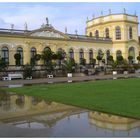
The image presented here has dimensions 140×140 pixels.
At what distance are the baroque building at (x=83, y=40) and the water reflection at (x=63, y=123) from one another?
2870 centimetres

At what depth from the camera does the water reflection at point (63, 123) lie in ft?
23.3

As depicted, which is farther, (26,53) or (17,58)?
(26,53)

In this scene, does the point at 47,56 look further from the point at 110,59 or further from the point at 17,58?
the point at 110,59

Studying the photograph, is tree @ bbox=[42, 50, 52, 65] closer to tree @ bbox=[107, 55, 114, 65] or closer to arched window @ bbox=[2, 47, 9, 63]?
arched window @ bbox=[2, 47, 9, 63]

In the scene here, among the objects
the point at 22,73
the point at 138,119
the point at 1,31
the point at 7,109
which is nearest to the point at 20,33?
the point at 1,31

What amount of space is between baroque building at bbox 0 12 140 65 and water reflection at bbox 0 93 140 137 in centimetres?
2870

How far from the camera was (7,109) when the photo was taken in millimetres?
10789

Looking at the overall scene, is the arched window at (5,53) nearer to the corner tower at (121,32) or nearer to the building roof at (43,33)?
the building roof at (43,33)

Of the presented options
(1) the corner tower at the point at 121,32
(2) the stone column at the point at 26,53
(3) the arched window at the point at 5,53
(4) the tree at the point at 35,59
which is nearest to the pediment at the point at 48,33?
(2) the stone column at the point at 26,53

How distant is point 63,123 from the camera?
8.22 meters

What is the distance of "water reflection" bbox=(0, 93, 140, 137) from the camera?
7.09 meters

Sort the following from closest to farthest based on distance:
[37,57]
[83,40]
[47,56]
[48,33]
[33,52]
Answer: [47,56], [37,57], [33,52], [48,33], [83,40]

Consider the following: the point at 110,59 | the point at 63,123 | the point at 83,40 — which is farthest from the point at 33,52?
the point at 63,123

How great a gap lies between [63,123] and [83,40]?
38533 millimetres
